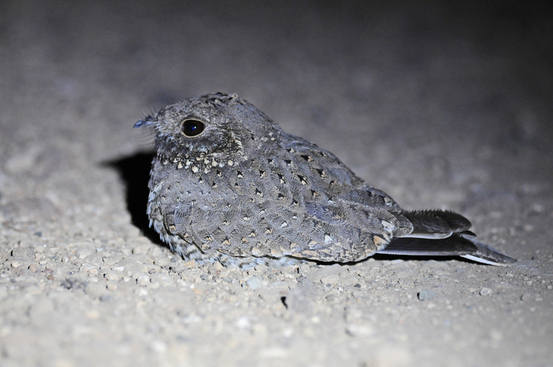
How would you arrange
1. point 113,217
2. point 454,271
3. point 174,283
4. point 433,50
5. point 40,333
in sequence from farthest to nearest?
point 433,50, point 113,217, point 454,271, point 174,283, point 40,333

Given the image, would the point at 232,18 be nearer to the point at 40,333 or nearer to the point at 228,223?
the point at 228,223

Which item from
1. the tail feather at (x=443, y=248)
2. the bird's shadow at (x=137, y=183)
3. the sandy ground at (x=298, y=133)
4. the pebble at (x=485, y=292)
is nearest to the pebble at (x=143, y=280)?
the sandy ground at (x=298, y=133)

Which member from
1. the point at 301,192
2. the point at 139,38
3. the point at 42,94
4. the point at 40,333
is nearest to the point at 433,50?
the point at 139,38

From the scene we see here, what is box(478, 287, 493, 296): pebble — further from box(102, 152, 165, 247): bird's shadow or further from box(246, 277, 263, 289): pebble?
box(102, 152, 165, 247): bird's shadow

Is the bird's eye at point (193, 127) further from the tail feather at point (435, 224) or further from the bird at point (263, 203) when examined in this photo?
the tail feather at point (435, 224)

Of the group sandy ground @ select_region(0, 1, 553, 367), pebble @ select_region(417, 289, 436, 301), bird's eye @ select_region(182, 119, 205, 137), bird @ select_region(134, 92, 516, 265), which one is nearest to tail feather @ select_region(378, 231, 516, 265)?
bird @ select_region(134, 92, 516, 265)

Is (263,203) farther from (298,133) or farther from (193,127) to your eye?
(298,133)
